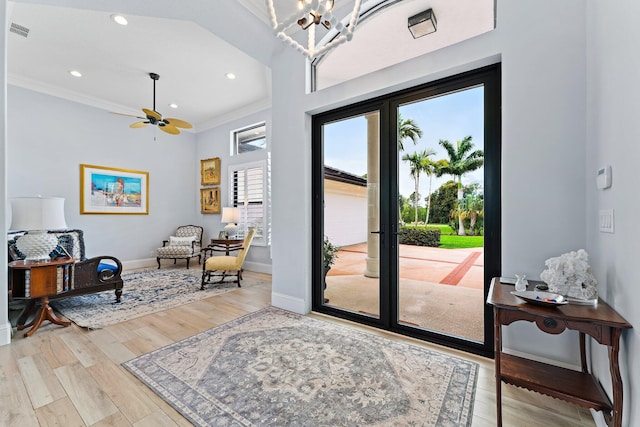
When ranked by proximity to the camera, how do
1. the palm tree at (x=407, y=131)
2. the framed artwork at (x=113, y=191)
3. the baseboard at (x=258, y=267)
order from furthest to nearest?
the baseboard at (x=258, y=267)
the framed artwork at (x=113, y=191)
the palm tree at (x=407, y=131)

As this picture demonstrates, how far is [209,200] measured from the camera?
21.6ft

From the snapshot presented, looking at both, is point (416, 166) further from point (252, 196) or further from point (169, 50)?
point (252, 196)

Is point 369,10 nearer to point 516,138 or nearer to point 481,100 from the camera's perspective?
point 481,100

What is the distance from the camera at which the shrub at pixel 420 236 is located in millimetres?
2543

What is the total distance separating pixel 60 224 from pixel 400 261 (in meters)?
3.57

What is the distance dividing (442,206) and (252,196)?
4.19 metres

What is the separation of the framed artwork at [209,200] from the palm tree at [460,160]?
5288 millimetres

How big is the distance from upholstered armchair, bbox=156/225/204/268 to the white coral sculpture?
591 cm

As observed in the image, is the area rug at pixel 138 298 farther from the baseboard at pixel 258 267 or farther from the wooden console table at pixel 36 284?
the baseboard at pixel 258 267

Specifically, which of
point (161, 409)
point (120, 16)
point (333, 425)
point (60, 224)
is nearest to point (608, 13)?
point (333, 425)

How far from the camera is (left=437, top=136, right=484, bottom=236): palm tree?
2332mm

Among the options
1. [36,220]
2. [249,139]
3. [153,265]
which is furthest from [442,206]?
[153,265]

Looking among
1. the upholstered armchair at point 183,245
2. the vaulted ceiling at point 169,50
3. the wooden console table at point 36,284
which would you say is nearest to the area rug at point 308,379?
the wooden console table at point 36,284

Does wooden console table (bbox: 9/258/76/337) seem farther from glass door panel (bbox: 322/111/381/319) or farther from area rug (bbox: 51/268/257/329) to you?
glass door panel (bbox: 322/111/381/319)
